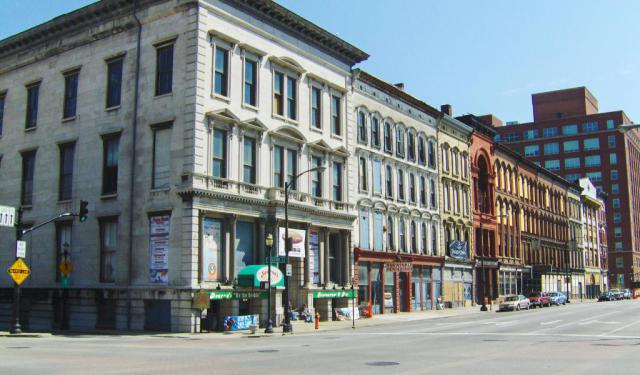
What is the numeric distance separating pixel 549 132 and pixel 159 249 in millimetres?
131269

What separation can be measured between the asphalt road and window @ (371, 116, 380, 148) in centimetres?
2404

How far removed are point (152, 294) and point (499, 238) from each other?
50595 millimetres

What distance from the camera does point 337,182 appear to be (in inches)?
1797

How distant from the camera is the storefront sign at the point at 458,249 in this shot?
62.0 metres

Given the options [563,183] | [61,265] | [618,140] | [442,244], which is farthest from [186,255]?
[618,140]

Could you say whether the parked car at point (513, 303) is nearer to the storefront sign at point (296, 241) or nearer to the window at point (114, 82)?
the storefront sign at point (296, 241)

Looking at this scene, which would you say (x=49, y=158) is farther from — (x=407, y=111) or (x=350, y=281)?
(x=407, y=111)

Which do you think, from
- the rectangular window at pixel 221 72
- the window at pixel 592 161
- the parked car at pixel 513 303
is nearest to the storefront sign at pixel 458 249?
the parked car at pixel 513 303

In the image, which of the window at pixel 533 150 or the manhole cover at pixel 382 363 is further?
the window at pixel 533 150

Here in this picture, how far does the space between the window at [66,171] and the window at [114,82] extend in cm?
388

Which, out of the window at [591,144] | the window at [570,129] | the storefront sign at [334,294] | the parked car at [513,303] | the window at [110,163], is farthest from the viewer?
the window at [570,129]

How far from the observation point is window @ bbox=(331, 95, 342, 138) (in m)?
46.0

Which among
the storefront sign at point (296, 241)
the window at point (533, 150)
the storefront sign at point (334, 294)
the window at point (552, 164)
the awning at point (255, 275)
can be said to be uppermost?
the window at point (533, 150)

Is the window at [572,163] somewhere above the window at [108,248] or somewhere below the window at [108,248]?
above
